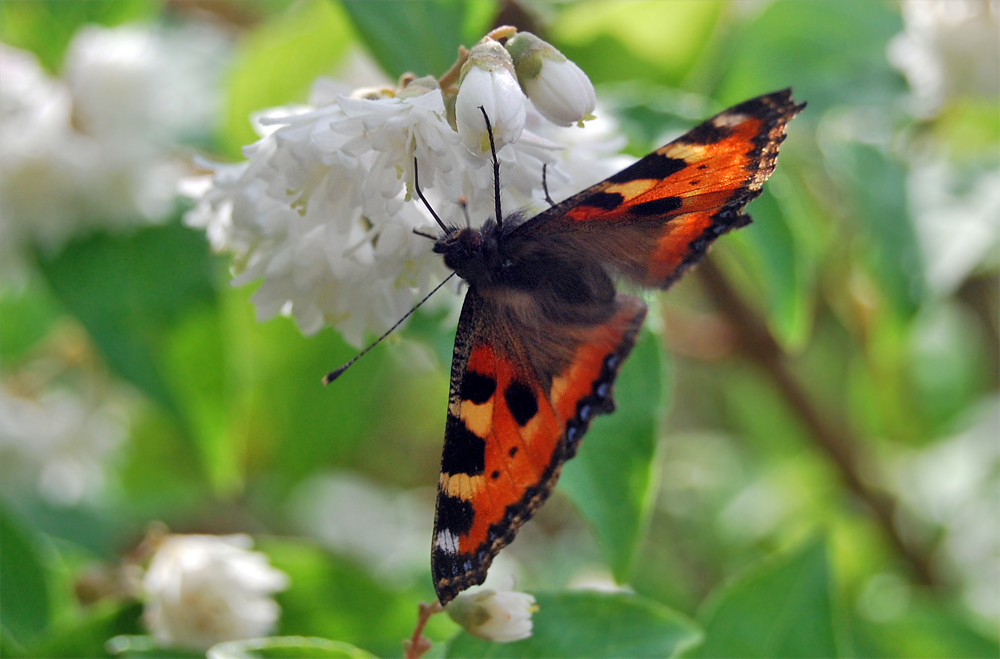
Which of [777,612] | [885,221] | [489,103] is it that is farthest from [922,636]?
[489,103]

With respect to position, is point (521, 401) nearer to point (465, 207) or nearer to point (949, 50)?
point (465, 207)

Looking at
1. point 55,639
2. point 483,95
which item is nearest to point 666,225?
point 483,95

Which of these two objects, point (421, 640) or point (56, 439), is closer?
point (421, 640)

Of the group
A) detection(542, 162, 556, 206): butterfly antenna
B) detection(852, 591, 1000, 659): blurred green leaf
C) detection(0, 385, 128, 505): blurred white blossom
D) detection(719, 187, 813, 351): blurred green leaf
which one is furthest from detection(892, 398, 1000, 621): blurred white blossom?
detection(0, 385, 128, 505): blurred white blossom

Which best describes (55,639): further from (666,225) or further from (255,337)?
(666,225)

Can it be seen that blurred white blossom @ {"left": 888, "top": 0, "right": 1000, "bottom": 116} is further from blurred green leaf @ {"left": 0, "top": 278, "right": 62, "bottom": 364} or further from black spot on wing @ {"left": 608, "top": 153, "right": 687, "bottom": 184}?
blurred green leaf @ {"left": 0, "top": 278, "right": 62, "bottom": 364}
